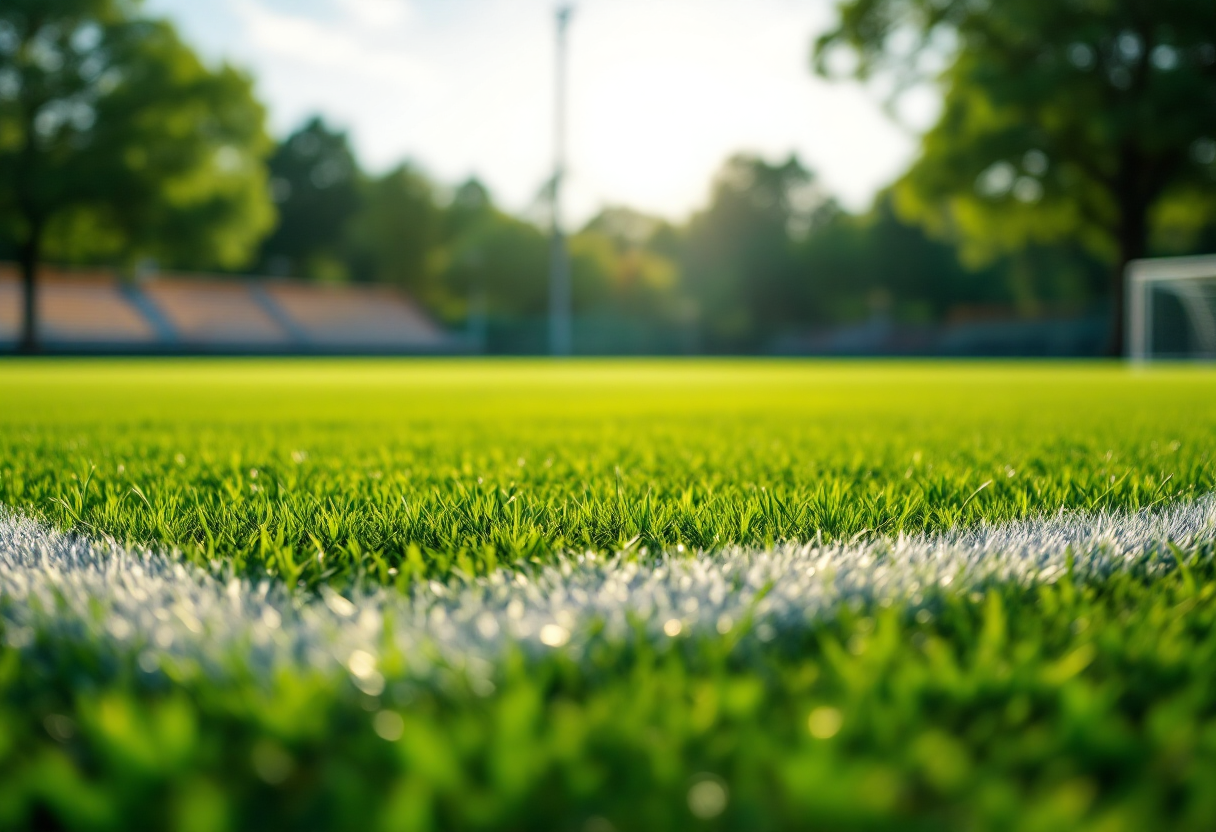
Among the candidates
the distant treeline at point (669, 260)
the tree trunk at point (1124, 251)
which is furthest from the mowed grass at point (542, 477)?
the distant treeline at point (669, 260)

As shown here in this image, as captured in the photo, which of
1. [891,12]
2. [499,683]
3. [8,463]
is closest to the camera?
[499,683]

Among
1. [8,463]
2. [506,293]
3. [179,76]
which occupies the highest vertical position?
[179,76]

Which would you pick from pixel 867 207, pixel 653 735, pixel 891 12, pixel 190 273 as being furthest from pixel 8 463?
pixel 867 207

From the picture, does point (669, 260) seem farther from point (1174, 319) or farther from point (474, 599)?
point (474, 599)

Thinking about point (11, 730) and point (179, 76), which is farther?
point (179, 76)

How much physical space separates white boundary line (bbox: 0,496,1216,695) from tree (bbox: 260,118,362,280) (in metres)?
62.3

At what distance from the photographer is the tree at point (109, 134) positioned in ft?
103

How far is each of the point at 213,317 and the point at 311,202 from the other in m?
20.4

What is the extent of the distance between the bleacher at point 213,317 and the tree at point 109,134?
595 centimetres

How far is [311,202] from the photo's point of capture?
202ft

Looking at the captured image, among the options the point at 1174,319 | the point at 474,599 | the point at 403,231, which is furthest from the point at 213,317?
the point at 474,599

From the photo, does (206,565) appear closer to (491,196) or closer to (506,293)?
(506,293)

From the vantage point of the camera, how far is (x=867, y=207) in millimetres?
65062

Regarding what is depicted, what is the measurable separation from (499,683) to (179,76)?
124 feet
